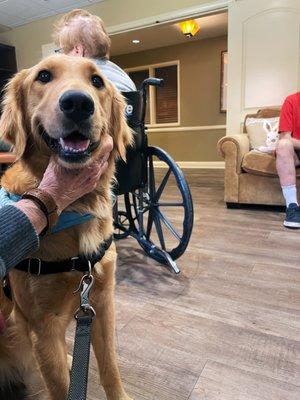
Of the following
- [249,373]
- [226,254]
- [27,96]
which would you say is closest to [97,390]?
[249,373]

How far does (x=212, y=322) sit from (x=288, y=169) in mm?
1654

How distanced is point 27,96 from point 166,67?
6320 millimetres

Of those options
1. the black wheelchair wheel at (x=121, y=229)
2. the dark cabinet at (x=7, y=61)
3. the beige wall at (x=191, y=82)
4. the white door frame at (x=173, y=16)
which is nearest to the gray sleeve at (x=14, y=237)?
the black wheelchair wheel at (x=121, y=229)

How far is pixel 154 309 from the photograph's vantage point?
1263 mm

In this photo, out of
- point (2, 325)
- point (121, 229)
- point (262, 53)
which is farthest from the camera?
point (262, 53)

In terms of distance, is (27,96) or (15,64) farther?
(15,64)

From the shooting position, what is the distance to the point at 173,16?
3695 millimetres

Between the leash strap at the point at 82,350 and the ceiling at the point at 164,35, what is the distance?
506cm

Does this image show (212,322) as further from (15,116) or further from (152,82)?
(152,82)

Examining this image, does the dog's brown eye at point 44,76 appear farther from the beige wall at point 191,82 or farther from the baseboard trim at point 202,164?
the baseboard trim at point 202,164

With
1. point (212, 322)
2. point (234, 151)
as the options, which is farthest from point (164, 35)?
point (212, 322)

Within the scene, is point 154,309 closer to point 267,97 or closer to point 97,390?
point 97,390

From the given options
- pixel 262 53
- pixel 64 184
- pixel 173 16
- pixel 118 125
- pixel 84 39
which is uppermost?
pixel 173 16

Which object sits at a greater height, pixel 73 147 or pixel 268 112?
pixel 268 112
